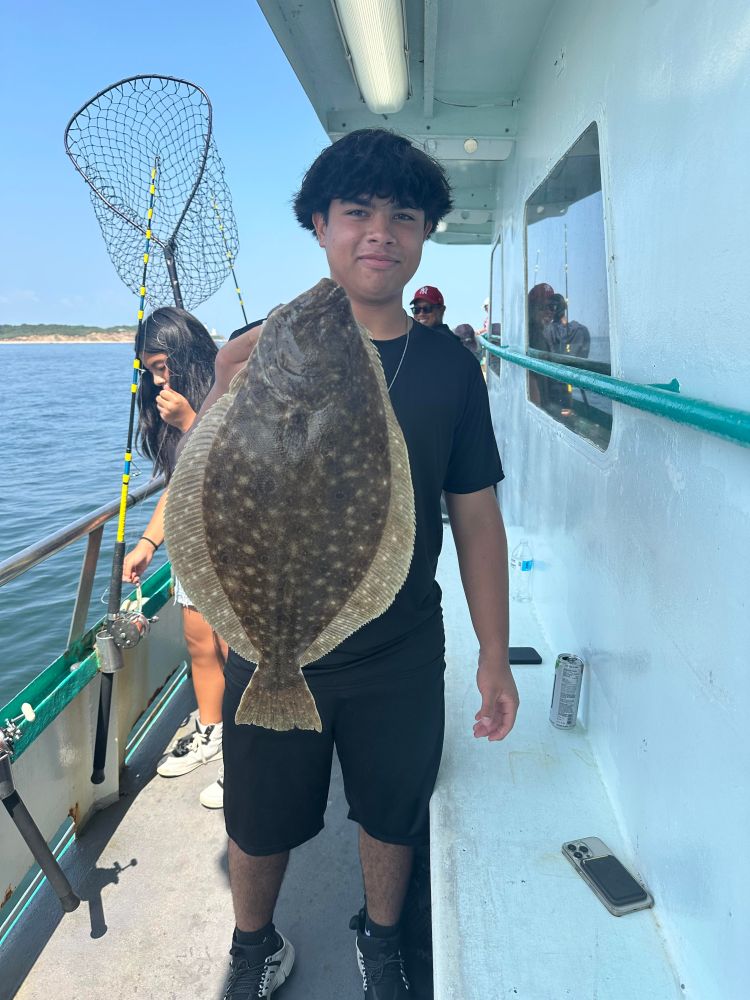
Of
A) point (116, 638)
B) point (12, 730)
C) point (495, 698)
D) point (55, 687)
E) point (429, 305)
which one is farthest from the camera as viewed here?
point (429, 305)

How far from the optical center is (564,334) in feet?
10.8

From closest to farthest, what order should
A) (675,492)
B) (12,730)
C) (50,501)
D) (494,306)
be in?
(675,492) → (12,730) → (494,306) → (50,501)

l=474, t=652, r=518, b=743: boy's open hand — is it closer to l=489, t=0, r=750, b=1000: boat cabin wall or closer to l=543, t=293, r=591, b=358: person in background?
l=489, t=0, r=750, b=1000: boat cabin wall

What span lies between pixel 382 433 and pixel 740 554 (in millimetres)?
800

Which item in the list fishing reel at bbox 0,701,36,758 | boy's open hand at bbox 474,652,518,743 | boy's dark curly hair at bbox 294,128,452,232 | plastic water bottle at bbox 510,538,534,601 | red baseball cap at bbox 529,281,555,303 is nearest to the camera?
boy's dark curly hair at bbox 294,128,452,232

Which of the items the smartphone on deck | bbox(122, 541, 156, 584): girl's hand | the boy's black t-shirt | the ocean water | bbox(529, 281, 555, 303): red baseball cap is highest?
bbox(529, 281, 555, 303): red baseball cap

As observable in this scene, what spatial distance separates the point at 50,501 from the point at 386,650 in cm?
1260

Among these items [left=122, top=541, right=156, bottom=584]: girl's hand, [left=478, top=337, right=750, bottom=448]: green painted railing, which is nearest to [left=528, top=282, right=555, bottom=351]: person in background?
[left=478, top=337, right=750, bottom=448]: green painted railing

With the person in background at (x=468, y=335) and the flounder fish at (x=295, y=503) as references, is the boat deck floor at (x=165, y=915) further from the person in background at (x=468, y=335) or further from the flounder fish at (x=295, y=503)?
the person in background at (x=468, y=335)

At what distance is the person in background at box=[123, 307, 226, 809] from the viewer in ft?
10.0

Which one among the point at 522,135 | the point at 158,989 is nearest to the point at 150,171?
the point at 522,135

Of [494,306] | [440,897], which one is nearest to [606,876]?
[440,897]

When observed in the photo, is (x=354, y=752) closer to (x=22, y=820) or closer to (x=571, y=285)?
(x=22, y=820)

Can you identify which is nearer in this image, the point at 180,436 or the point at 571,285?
the point at 571,285
